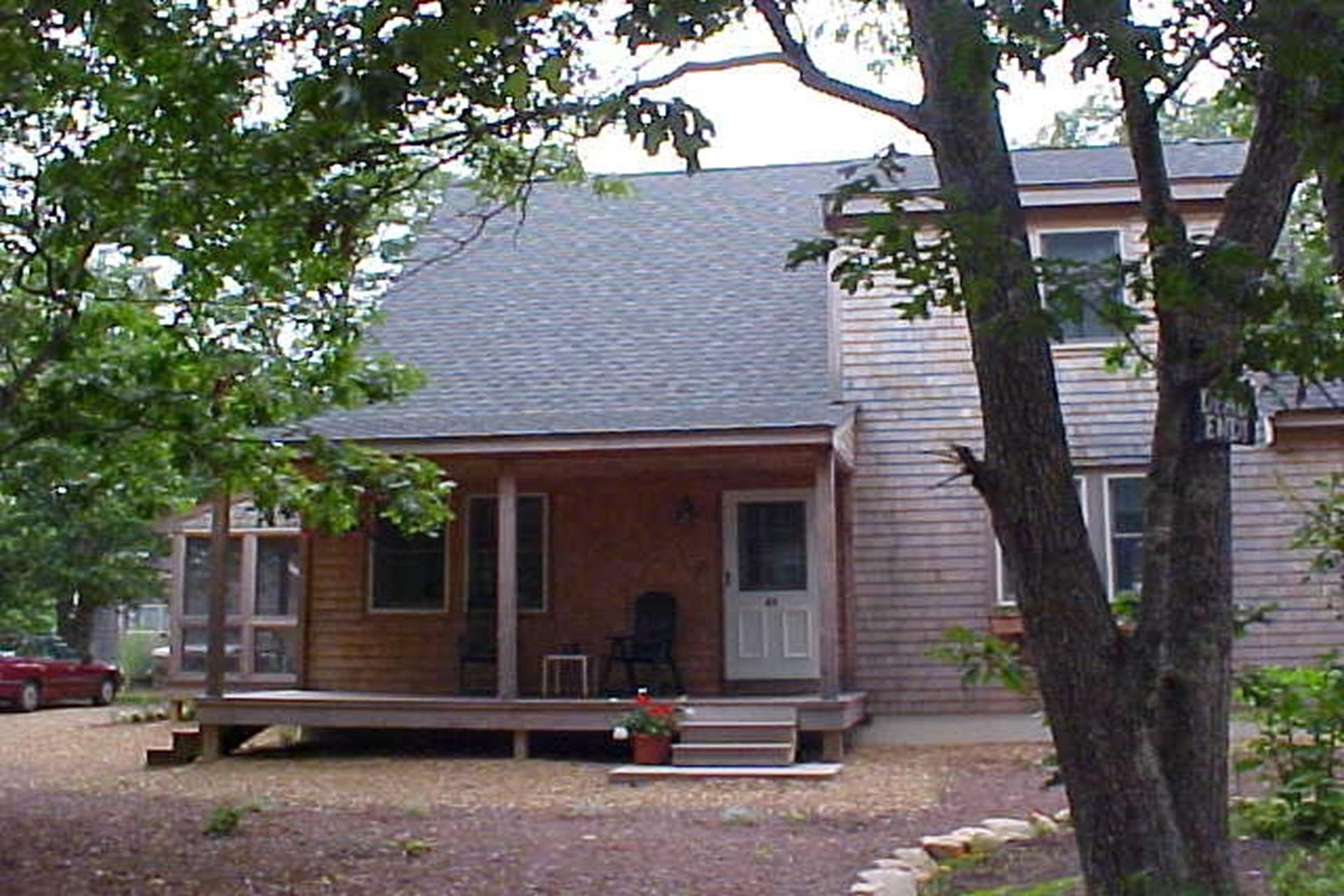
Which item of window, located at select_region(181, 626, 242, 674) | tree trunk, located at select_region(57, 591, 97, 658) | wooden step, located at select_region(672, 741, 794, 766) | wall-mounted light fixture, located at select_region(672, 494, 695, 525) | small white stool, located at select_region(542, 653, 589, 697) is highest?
wall-mounted light fixture, located at select_region(672, 494, 695, 525)

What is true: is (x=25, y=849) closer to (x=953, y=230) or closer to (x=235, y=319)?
(x=235, y=319)

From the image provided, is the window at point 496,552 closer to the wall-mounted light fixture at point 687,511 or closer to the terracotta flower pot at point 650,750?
the wall-mounted light fixture at point 687,511

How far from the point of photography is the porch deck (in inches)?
474

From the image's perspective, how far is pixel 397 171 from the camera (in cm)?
661

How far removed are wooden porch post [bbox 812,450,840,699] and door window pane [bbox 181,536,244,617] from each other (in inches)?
392

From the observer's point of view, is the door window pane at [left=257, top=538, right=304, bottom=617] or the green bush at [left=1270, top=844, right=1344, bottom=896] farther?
the door window pane at [left=257, top=538, right=304, bottom=617]

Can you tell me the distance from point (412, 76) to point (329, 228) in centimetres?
179

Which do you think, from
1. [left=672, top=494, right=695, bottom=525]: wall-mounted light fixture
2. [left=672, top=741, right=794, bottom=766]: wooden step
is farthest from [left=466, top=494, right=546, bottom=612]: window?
[left=672, top=741, right=794, bottom=766]: wooden step

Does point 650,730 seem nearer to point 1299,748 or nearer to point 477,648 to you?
point 477,648

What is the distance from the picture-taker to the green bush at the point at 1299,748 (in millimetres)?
5914

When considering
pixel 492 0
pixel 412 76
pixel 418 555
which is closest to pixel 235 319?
pixel 412 76

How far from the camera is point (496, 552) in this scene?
14.8 meters

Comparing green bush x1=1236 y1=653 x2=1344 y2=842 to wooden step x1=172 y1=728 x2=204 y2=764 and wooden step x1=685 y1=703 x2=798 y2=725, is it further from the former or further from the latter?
wooden step x1=172 y1=728 x2=204 y2=764

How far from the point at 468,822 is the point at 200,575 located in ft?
40.9
